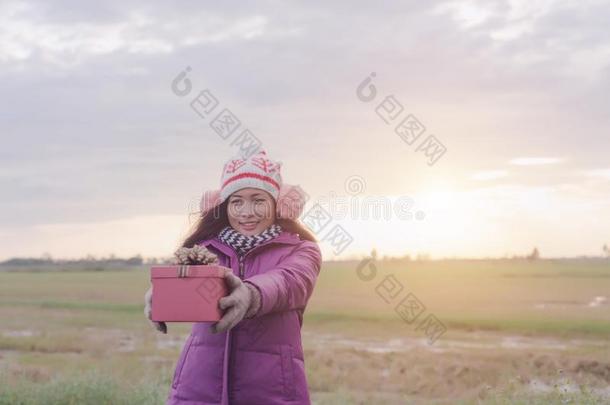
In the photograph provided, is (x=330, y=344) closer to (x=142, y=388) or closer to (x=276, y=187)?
(x=142, y=388)

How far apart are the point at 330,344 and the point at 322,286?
1396cm

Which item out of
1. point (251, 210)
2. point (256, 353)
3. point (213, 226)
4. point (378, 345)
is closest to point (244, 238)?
point (251, 210)

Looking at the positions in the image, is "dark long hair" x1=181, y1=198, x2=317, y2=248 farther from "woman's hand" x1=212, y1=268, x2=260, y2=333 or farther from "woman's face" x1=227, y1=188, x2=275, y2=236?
"woman's hand" x1=212, y1=268, x2=260, y2=333

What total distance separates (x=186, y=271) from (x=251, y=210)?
579 millimetres

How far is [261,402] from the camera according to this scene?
2.93 m

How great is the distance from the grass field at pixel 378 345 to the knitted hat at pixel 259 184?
2.94 m

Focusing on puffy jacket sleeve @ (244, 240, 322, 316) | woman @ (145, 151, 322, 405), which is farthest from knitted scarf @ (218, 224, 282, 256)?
puffy jacket sleeve @ (244, 240, 322, 316)

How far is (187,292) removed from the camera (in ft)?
8.62

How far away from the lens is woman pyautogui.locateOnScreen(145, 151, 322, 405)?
115 inches

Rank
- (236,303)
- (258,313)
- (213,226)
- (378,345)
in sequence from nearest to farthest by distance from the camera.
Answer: (236,303) → (258,313) → (213,226) → (378,345)

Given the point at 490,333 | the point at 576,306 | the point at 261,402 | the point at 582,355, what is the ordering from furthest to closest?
the point at 576,306 < the point at 490,333 < the point at 582,355 < the point at 261,402

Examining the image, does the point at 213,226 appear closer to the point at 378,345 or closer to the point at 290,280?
the point at 290,280

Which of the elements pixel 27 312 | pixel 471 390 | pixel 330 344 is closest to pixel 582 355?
pixel 471 390

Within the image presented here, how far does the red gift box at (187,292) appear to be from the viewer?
2588mm
